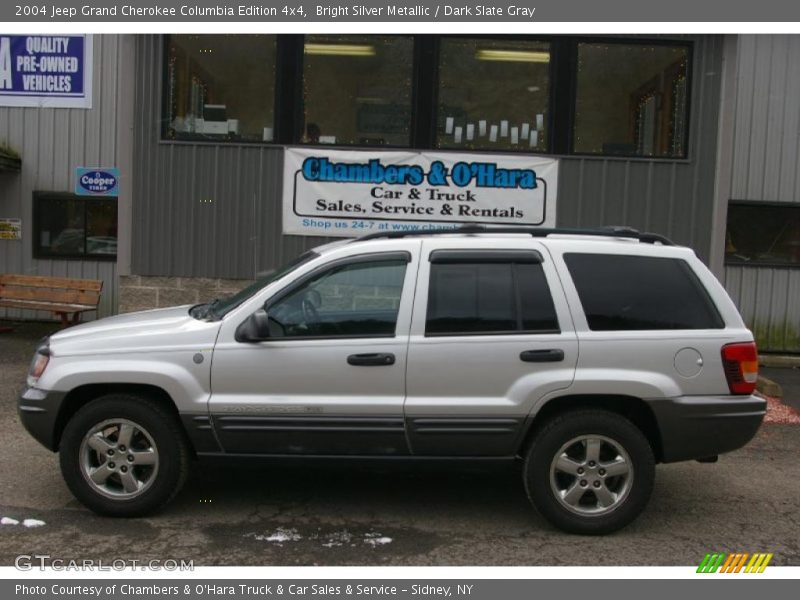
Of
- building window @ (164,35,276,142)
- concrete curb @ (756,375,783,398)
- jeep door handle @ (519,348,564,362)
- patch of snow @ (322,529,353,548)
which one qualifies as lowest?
patch of snow @ (322,529,353,548)

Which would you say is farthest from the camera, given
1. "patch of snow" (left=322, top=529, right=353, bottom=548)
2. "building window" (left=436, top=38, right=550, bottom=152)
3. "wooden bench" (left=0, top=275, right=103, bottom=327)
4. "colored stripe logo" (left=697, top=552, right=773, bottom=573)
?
"wooden bench" (left=0, top=275, right=103, bottom=327)

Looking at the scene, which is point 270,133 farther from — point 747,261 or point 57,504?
point 747,261

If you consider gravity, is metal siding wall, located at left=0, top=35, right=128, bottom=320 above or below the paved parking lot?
above

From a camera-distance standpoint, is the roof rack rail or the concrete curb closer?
the roof rack rail

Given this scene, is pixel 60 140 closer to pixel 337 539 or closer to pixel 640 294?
pixel 337 539

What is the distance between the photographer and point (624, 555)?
187 inches

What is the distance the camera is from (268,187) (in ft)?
33.1

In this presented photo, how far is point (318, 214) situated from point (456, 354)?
18.1 feet

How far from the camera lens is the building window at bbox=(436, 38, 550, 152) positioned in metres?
10.1

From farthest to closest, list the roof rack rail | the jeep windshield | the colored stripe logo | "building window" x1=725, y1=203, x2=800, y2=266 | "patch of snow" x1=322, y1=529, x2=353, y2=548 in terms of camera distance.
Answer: "building window" x1=725, y1=203, x2=800, y2=266
the roof rack rail
the jeep windshield
"patch of snow" x1=322, y1=529, x2=353, y2=548
the colored stripe logo

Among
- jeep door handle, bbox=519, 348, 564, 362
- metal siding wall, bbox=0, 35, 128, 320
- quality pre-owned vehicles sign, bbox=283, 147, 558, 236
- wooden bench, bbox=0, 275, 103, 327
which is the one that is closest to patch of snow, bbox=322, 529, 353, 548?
jeep door handle, bbox=519, 348, 564, 362

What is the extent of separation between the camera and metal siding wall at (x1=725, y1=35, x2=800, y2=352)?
1167 centimetres

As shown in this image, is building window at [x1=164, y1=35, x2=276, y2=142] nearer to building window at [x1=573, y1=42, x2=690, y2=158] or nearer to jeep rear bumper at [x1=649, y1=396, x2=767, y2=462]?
building window at [x1=573, y1=42, x2=690, y2=158]

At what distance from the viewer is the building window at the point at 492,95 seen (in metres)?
10.1
